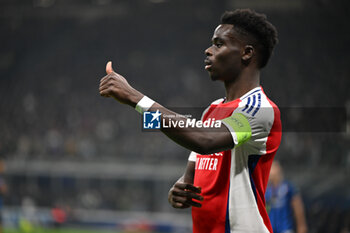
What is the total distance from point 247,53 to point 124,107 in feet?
54.9

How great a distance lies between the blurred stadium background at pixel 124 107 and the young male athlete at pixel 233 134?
699cm

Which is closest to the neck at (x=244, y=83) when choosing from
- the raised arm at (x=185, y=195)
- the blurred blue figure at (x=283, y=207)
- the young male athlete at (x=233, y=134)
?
the young male athlete at (x=233, y=134)

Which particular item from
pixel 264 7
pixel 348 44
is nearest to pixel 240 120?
pixel 348 44

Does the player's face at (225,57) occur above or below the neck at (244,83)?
above

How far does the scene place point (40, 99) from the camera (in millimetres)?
21312

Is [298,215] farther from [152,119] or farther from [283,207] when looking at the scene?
[152,119]

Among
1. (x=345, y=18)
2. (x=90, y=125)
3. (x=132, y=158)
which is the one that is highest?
(x=345, y=18)

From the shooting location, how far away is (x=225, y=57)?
2.58m

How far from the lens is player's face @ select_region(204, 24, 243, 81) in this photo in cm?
258

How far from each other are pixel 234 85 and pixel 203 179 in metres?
0.52

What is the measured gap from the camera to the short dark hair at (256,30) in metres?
2.61

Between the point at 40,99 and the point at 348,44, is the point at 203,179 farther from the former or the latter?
the point at 40,99

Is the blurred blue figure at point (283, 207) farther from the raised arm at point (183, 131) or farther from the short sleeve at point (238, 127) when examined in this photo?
the raised arm at point (183, 131)

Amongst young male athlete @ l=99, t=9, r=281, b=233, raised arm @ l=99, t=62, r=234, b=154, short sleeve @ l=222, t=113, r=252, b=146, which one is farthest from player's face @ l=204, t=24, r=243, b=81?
raised arm @ l=99, t=62, r=234, b=154
